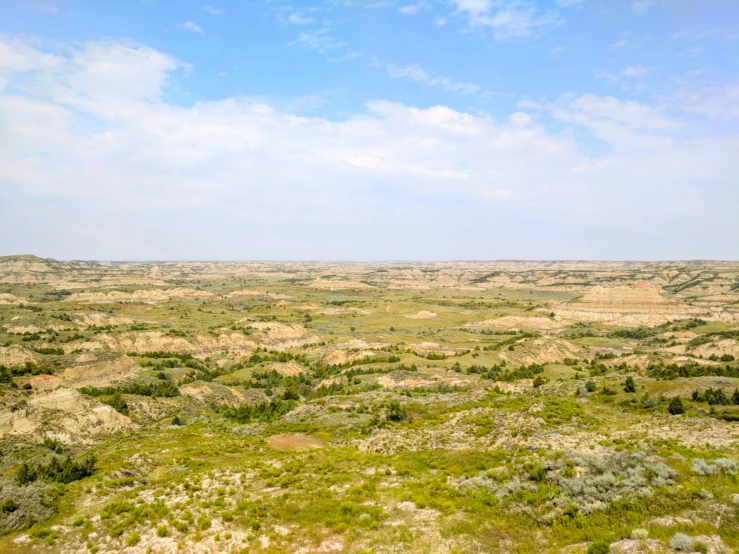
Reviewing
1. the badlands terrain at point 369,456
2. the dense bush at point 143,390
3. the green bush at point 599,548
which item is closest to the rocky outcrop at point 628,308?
the badlands terrain at point 369,456

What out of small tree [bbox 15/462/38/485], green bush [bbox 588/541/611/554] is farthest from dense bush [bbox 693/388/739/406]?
small tree [bbox 15/462/38/485]

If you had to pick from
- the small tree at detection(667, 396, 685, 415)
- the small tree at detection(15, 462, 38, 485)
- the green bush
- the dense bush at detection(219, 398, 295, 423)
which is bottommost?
the dense bush at detection(219, 398, 295, 423)

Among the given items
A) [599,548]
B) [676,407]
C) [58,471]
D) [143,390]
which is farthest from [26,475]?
[676,407]

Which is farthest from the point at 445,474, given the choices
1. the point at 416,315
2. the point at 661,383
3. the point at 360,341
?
the point at 416,315

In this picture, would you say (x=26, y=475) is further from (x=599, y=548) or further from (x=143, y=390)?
(x=143, y=390)

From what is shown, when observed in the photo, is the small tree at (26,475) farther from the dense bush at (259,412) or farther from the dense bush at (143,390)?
the dense bush at (143,390)

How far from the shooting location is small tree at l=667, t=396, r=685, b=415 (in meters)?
26.9

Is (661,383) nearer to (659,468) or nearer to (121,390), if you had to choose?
(659,468)

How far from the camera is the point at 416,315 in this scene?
136500mm

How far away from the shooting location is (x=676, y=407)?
27125mm

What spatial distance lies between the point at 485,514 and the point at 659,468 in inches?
293

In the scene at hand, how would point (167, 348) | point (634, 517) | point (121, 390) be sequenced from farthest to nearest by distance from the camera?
point (167, 348) < point (121, 390) < point (634, 517)

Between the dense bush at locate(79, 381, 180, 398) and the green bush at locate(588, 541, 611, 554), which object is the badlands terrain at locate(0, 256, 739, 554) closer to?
the green bush at locate(588, 541, 611, 554)

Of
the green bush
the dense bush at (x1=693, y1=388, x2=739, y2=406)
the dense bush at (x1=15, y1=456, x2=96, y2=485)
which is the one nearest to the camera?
the green bush
